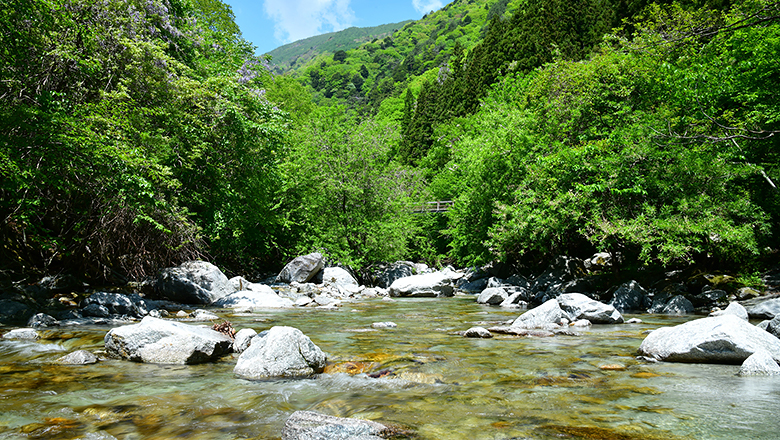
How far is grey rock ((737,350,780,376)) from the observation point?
464 cm

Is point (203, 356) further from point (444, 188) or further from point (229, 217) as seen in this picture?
point (444, 188)

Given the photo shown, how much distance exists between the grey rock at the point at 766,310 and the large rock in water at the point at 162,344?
982 centimetres

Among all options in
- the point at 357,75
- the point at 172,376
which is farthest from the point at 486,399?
the point at 357,75

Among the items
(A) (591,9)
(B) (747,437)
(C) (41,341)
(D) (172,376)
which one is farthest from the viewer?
(A) (591,9)

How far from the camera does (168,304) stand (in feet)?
37.3

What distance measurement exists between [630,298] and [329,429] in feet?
35.7

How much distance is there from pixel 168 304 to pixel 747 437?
1193cm

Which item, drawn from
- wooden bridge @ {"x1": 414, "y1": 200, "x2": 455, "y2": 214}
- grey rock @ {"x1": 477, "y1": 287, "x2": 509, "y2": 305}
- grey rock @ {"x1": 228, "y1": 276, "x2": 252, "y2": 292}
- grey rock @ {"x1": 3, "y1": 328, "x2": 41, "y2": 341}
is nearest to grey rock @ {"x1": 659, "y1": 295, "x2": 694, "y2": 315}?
grey rock @ {"x1": 477, "y1": 287, "x2": 509, "y2": 305}

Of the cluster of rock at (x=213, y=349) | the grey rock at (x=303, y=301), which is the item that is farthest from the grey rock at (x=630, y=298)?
the cluster of rock at (x=213, y=349)

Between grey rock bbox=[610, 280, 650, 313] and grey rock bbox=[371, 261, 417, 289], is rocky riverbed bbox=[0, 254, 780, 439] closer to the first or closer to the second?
grey rock bbox=[610, 280, 650, 313]

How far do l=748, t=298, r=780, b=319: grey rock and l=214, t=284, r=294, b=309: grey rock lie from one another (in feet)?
35.6

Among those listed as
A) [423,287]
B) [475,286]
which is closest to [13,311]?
[423,287]

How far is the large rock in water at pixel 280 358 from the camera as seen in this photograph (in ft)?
16.1

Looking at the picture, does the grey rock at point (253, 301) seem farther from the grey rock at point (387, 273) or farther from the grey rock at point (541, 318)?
the grey rock at point (387, 273)
